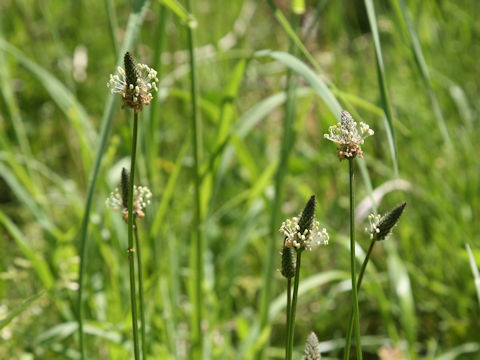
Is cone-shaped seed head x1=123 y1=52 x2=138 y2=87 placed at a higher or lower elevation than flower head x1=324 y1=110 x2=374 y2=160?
higher

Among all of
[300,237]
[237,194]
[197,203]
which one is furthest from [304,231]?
[237,194]

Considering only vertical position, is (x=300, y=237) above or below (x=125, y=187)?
below

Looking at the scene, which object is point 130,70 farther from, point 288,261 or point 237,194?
point 237,194

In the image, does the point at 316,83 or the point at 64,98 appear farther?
the point at 64,98

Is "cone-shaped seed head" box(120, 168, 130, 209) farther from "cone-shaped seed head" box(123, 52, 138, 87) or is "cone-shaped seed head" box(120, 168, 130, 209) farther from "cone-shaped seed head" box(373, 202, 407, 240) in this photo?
"cone-shaped seed head" box(373, 202, 407, 240)

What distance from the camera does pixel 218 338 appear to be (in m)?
2.14

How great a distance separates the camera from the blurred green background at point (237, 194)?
180 cm

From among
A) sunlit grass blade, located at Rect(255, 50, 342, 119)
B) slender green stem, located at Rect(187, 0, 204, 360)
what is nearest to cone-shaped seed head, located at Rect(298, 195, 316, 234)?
sunlit grass blade, located at Rect(255, 50, 342, 119)

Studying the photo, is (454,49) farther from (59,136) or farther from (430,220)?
(59,136)

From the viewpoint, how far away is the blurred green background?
1804 mm

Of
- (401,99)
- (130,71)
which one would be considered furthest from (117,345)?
(401,99)

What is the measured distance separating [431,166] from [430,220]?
0.26 meters

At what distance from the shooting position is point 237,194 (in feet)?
9.40

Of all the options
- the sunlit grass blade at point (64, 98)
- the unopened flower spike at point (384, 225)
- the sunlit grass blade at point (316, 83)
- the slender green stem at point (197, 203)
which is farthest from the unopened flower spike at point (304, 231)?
the sunlit grass blade at point (64, 98)
